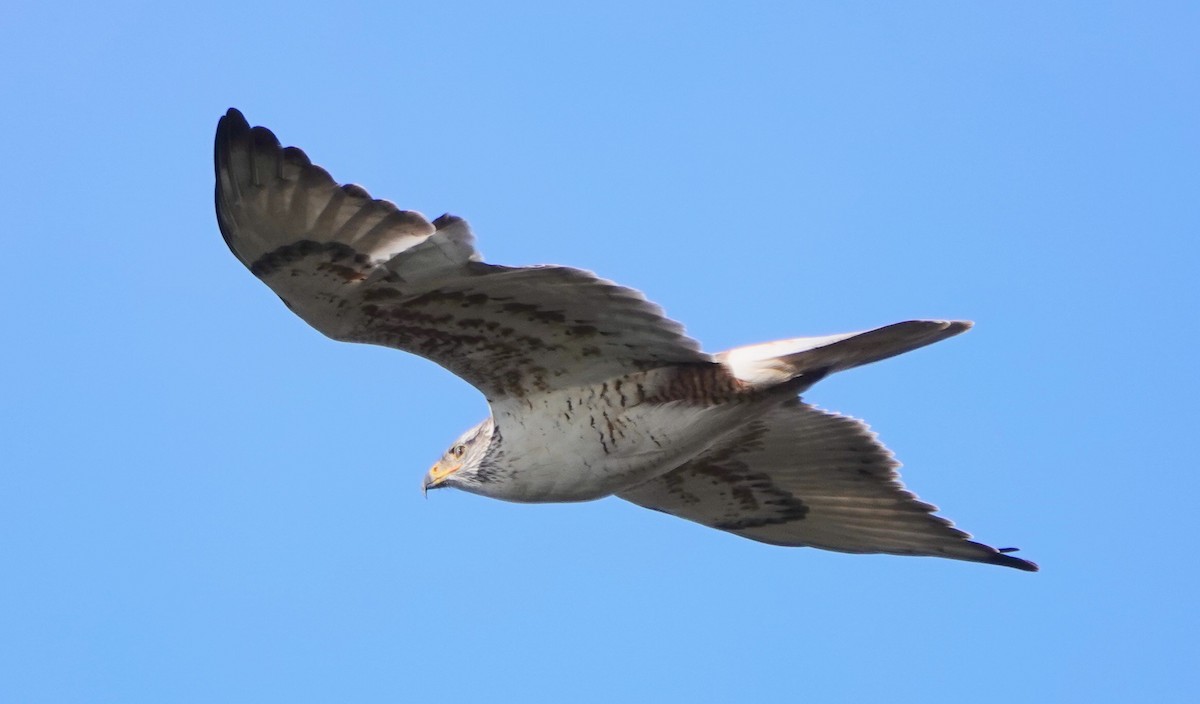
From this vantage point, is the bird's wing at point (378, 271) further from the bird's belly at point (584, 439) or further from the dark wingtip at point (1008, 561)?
the dark wingtip at point (1008, 561)

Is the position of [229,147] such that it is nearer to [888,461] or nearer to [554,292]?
[554,292]

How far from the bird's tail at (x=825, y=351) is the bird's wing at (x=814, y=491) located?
0.81 meters

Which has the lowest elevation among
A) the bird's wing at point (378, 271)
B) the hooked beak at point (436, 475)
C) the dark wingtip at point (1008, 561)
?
the dark wingtip at point (1008, 561)

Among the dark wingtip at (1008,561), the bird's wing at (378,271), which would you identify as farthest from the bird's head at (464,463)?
the dark wingtip at (1008,561)

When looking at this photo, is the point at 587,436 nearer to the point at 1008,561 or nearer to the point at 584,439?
the point at 584,439

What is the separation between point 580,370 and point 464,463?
2.53 ft

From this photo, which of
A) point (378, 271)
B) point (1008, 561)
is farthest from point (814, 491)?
point (378, 271)

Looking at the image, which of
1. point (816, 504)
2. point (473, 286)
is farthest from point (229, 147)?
point (816, 504)

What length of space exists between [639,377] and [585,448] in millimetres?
413

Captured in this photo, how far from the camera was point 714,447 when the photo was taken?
805 cm

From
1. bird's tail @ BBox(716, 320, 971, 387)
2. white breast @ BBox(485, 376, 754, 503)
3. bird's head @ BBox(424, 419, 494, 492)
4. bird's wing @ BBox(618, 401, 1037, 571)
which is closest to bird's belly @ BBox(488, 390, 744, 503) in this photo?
white breast @ BBox(485, 376, 754, 503)

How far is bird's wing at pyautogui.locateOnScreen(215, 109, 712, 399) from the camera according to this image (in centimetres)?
638

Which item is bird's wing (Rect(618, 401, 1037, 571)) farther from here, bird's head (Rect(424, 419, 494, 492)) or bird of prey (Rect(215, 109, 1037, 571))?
bird's head (Rect(424, 419, 494, 492))

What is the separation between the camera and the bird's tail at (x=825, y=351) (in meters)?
6.64
